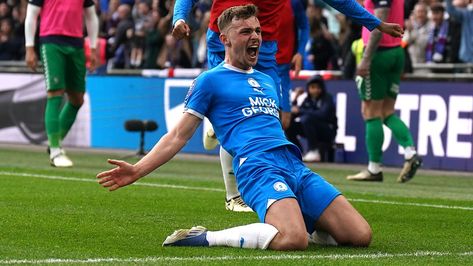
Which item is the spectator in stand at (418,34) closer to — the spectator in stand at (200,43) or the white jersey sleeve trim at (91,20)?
the spectator in stand at (200,43)

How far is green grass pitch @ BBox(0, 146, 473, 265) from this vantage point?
6.71 metres

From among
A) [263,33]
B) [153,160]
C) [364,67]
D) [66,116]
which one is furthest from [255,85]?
[66,116]

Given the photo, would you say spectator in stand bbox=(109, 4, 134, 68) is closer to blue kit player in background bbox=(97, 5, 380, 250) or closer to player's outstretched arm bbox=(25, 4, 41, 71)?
player's outstretched arm bbox=(25, 4, 41, 71)

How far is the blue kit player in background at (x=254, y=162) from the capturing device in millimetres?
7070

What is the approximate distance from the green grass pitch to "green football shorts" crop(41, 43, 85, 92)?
99 cm

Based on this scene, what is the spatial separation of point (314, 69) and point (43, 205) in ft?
34.0

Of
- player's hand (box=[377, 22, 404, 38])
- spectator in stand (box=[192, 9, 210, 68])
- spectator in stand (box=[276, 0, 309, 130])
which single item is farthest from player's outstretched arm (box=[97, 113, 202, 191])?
spectator in stand (box=[192, 9, 210, 68])

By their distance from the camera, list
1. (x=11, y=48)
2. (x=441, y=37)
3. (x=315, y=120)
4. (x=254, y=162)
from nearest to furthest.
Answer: (x=254, y=162), (x=315, y=120), (x=441, y=37), (x=11, y=48)

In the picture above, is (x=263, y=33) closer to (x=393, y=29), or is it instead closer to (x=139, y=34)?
(x=393, y=29)

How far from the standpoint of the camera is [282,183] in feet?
23.9

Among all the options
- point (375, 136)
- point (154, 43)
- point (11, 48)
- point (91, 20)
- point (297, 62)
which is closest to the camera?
point (297, 62)

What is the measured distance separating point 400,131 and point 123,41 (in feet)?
34.6

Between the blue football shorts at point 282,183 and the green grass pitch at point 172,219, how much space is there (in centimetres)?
28

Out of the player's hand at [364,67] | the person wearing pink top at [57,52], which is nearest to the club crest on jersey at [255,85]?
the player's hand at [364,67]
